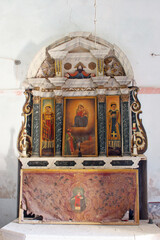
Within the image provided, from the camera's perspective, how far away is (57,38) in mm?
5855

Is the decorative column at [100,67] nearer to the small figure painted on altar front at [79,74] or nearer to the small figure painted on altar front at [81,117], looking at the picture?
the small figure painted on altar front at [79,74]

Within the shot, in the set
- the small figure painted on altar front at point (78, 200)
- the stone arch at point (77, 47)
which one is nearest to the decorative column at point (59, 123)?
the stone arch at point (77, 47)

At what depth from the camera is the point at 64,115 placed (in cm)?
578

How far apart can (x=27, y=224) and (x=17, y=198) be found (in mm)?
746

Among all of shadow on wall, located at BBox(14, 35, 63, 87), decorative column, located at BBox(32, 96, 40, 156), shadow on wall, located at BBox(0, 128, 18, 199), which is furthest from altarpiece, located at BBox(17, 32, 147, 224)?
shadow on wall, located at BBox(0, 128, 18, 199)

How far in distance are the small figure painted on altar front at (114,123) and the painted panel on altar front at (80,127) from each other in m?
0.32

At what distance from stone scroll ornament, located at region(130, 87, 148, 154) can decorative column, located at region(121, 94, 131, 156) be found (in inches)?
4.3

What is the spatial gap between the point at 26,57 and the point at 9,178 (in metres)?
2.62

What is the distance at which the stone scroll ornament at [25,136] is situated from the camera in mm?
5613

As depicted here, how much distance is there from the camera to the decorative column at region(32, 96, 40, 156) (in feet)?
18.6

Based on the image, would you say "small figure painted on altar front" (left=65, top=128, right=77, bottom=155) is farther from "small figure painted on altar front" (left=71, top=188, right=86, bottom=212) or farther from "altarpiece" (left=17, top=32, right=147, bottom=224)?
"small figure painted on altar front" (left=71, top=188, right=86, bottom=212)

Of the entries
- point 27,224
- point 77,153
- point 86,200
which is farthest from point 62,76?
point 27,224

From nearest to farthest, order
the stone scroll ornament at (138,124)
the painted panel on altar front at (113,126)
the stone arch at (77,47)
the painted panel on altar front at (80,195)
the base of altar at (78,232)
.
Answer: the base of altar at (78,232) < the painted panel on altar front at (80,195) < the stone scroll ornament at (138,124) < the painted panel on altar front at (113,126) < the stone arch at (77,47)

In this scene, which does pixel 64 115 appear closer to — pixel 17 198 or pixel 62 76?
pixel 62 76
